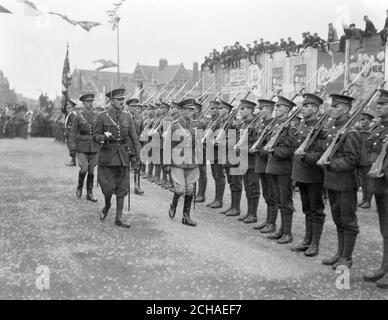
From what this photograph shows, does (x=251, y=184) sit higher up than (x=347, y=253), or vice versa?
(x=251, y=184)

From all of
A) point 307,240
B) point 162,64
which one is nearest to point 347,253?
point 307,240

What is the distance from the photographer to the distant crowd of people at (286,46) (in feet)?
44.0

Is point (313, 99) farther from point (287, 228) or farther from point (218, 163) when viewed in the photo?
point (218, 163)

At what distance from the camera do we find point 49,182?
36.9ft

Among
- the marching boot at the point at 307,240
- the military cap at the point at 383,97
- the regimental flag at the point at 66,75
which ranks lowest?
the marching boot at the point at 307,240

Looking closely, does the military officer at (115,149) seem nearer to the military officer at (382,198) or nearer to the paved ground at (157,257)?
the paved ground at (157,257)

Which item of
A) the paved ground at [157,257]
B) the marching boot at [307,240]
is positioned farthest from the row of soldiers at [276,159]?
the paved ground at [157,257]

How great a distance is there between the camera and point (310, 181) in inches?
226

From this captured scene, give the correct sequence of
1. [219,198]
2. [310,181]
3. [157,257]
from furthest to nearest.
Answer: [219,198] < [310,181] < [157,257]

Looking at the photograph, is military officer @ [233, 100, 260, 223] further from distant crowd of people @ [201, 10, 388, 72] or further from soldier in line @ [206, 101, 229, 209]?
distant crowd of people @ [201, 10, 388, 72]

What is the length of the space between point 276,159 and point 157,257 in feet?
7.00

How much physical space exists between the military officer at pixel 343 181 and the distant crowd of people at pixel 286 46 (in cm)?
847

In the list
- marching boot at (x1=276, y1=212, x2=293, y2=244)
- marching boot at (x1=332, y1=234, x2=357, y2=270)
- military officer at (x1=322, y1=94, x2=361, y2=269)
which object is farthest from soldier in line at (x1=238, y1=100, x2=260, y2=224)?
marching boot at (x1=332, y1=234, x2=357, y2=270)

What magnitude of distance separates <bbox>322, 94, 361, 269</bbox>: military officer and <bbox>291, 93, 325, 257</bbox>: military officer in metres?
0.31
